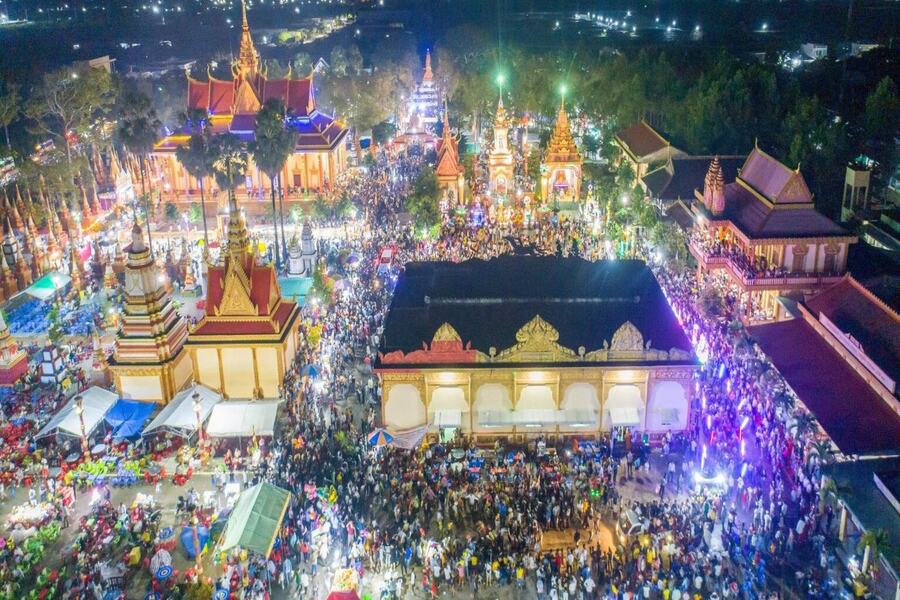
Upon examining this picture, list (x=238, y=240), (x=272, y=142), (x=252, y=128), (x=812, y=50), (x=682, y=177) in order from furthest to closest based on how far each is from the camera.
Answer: (x=812, y=50)
(x=252, y=128)
(x=682, y=177)
(x=272, y=142)
(x=238, y=240)

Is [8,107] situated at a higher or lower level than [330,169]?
higher

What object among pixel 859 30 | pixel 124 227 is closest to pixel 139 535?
pixel 124 227

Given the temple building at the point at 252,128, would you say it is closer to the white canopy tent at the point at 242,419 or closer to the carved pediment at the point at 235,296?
the carved pediment at the point at 235,296

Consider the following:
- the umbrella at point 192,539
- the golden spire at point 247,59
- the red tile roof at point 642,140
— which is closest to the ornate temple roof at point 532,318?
the umbrella at point 192,539

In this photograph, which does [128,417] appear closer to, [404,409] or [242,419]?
[242,419]

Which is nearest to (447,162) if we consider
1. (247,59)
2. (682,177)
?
(682,177)

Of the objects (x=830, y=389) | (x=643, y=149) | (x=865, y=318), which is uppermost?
(x=643, y=149)
